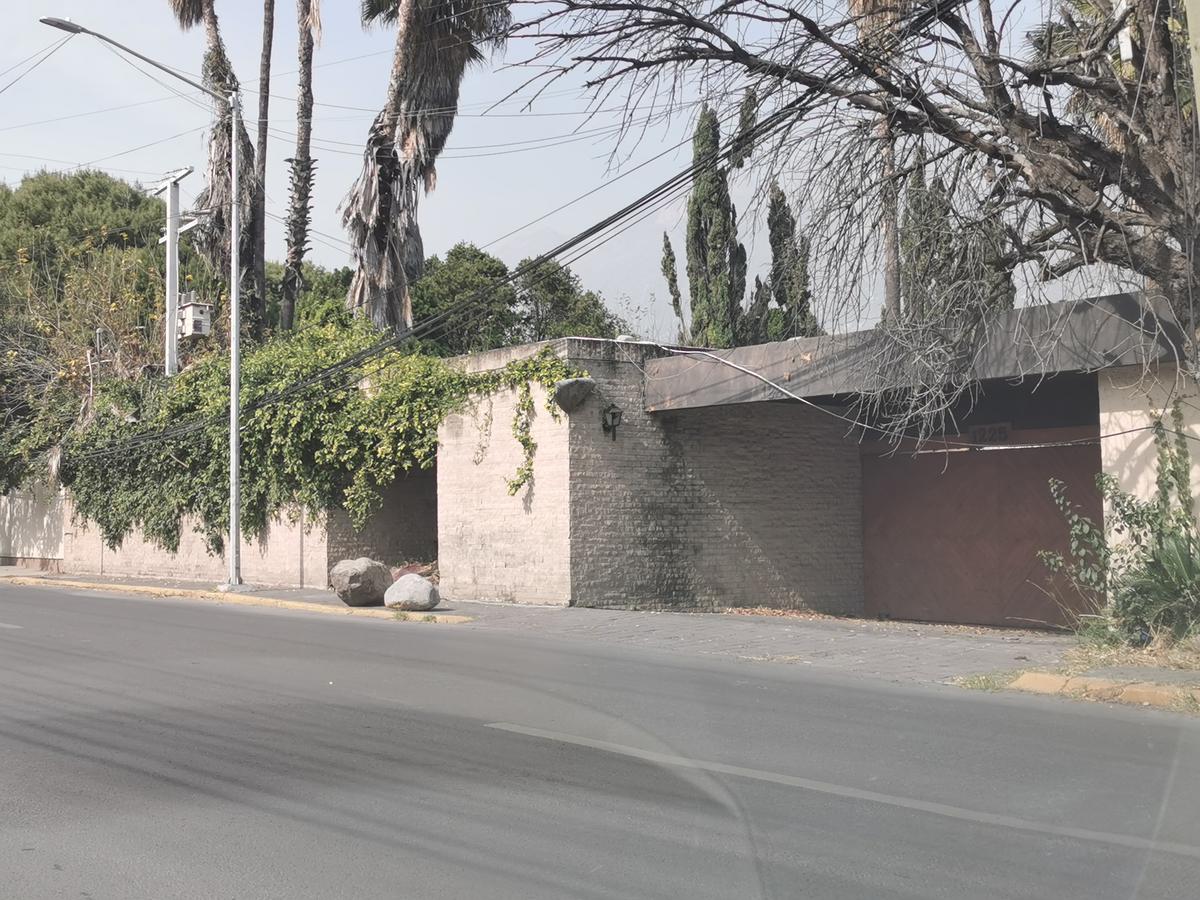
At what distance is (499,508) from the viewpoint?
60.3 ft

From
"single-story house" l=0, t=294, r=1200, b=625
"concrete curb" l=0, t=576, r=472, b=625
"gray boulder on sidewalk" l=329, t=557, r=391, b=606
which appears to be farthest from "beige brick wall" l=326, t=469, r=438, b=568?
"gray boulder on sidewalk" l=329, t=557, r=391, b=606

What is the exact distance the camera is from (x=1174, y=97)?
1089 cm

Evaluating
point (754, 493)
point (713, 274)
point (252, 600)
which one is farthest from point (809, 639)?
point (713, 274)

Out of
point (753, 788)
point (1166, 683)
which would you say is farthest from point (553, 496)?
point (753, 788)

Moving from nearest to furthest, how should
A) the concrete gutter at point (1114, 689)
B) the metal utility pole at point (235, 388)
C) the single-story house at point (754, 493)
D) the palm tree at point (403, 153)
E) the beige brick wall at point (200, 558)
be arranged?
the concrete gutter at point (1114, 689) < the single-story house at point (754, 493) < the metal utility pole at point (235, 388) < the beige brick wall at point (200, 558) < the palm tree at point (403, 153)

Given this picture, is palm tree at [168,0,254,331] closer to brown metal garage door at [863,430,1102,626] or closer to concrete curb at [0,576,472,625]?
concrete curb at [0,576,472,625]

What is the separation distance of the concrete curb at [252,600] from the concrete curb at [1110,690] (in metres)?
8.23

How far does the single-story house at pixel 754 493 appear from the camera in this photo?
680 inches

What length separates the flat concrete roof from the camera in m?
12.2

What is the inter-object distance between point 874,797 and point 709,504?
40.7 feet

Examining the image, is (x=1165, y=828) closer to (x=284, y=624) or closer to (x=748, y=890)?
(x=748, y=890)

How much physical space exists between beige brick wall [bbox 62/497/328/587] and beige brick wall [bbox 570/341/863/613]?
22.2ft

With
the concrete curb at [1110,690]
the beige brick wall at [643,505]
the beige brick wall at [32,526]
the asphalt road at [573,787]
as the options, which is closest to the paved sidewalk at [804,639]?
the concrete curb at [1110,690]

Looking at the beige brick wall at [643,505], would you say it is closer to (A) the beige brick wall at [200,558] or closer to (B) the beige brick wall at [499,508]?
(B) the beige brick wall at [499,508]
